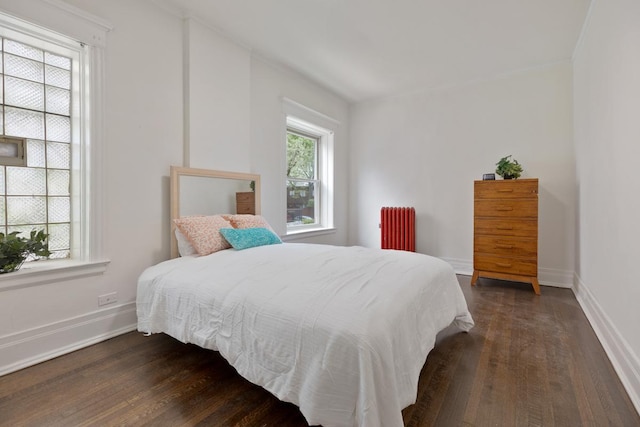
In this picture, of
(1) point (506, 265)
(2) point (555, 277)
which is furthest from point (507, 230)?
(2) point (555, 277)

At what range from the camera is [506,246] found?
3361 mm

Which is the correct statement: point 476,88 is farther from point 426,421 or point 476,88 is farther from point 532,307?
point 426,421

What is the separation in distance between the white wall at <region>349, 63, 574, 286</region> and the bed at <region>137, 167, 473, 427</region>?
2.24 meters

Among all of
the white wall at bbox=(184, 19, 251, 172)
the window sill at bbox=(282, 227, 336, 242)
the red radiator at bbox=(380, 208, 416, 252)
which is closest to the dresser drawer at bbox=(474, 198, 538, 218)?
the red radiator at bbox=(380, 208, 416, 252)

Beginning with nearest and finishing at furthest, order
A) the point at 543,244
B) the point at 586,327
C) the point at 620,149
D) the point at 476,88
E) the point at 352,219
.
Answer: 1. the point at 620,149
2. the point at 586,327
3. the point at 543,244
4. the point at 476,88
5. the point at 352,219

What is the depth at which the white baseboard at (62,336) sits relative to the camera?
178 cm

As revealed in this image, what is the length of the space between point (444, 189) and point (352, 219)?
5.12ft

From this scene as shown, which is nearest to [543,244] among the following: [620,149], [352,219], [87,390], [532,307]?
[532,307]

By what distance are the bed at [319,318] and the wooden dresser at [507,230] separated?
5.08ft

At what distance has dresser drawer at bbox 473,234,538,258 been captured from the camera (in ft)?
10.6

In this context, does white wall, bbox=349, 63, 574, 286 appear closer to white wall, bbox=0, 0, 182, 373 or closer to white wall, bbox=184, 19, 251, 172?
white wall, bbox=184, 19, 251, 172

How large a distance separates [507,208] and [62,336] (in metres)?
4.14

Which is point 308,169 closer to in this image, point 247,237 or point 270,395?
point 247,237

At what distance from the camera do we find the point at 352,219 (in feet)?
16.8
